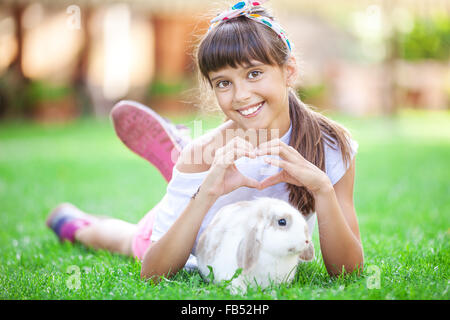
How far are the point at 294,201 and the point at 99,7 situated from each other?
11.8m

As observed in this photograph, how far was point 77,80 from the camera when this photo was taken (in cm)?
1269

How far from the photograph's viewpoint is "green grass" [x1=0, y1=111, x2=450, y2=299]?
6.27 ft

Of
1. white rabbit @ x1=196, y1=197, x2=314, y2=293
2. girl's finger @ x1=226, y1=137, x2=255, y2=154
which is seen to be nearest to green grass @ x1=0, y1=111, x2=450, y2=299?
white rabbit @ x1=196, y1=197, x2=314, y2=293

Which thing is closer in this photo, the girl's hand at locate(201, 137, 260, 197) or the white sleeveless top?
the girl's hand at locate(201, 137, 260, 197)

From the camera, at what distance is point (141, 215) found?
391 centimetres

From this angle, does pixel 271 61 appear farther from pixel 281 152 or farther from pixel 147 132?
pixel 147 132

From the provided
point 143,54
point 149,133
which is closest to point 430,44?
point 143,54

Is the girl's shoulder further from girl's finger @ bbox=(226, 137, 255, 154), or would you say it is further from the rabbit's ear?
the rabbit's ear

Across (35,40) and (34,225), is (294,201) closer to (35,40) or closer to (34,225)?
(34,225)

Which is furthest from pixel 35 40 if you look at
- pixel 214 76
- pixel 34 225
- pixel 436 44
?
pixel 436 44

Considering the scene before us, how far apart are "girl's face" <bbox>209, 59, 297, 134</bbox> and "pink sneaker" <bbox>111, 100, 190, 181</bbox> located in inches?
28.5

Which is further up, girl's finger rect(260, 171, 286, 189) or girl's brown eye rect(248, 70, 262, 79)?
girl's brown eye rect(248, 70, 262, 79)

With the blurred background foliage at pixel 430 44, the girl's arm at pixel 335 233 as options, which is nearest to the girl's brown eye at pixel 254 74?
the girl's arm at pixel 335 233

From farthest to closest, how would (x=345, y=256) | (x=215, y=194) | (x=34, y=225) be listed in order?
(x=34, y=225) → (x=345, y=256) → (x=215, y=194)
